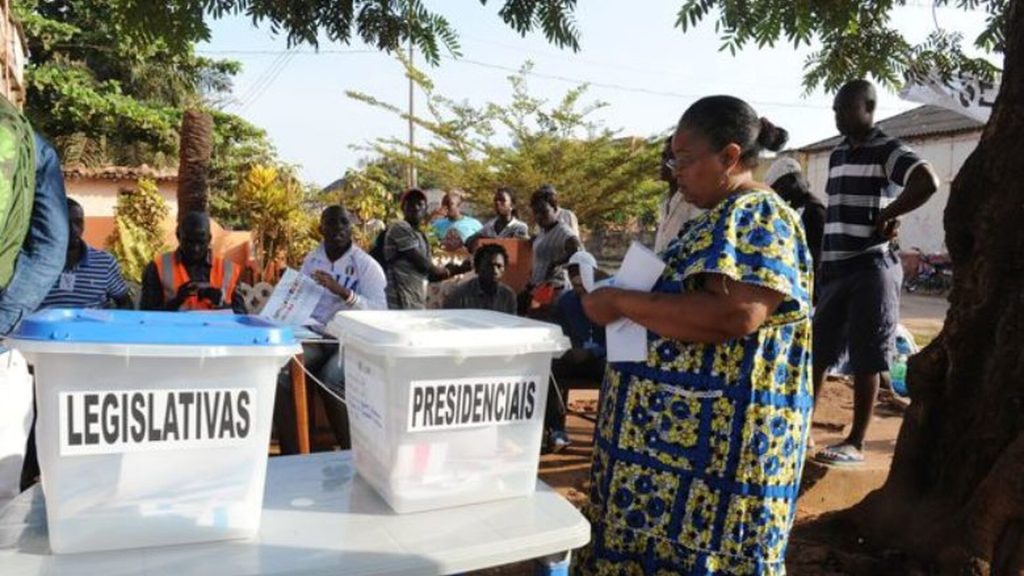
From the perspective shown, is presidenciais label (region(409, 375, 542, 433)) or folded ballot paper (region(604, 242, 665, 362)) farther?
folded ballot paper (region(604, 242, 665, 362))

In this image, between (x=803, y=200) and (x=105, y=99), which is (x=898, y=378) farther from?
(x=105, y=99)

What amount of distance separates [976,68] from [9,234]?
3988mm

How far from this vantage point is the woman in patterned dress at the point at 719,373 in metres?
1.61

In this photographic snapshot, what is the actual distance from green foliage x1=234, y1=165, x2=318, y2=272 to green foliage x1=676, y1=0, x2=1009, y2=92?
6.00 metres

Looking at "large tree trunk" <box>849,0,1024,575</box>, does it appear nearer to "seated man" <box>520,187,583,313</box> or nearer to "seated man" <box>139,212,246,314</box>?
"seated man" <box>520,187,583,313</box>

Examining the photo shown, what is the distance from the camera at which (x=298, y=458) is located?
1915 mm

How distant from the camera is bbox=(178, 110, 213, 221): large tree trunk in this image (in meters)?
8.88

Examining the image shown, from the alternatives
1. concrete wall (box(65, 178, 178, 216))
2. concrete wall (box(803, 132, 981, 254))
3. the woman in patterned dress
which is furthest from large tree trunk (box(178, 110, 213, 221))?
concrete wall (box(803, 132, 981, 254))

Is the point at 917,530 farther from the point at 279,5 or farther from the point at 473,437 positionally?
the point at 279,5

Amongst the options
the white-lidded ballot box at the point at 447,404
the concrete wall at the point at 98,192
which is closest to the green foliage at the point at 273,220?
the white-lidded ballot box at the point at 447,404

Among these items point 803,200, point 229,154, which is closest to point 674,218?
point 803,200

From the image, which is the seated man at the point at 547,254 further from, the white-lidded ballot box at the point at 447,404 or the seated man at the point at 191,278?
the white-lidded ballot box at the point at 447,404

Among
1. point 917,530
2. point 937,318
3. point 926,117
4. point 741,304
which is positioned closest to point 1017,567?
point 917,530

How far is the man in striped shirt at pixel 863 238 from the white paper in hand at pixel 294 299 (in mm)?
2429
